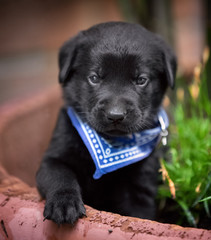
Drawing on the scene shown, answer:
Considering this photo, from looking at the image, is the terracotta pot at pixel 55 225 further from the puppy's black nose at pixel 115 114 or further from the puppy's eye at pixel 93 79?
the puppy's eye at pixel 93 79

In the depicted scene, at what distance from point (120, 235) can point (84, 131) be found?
0.79 m

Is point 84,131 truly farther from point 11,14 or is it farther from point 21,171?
point 11,14

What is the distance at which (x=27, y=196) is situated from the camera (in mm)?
1642

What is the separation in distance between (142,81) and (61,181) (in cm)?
78

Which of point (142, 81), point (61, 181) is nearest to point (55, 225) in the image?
point (61, 181)

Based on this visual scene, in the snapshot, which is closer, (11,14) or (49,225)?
(49,225)

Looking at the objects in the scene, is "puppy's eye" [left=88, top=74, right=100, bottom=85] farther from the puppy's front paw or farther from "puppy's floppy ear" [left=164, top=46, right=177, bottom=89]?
the puppy's front paw

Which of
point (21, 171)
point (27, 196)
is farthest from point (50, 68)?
point (27, 196)

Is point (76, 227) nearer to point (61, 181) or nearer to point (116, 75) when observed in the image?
point (61, 181)

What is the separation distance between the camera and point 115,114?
69.4 inches

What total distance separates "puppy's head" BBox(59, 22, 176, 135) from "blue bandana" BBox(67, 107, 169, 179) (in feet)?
0.20

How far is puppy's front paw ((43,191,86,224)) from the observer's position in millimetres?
1425

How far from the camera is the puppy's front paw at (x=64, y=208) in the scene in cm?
142

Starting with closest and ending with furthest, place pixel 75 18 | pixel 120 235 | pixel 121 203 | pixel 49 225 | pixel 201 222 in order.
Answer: pixel 120 235 < pixel 49 225 < pixel 201 222 < pixel 121 203 < pixel 75 18
